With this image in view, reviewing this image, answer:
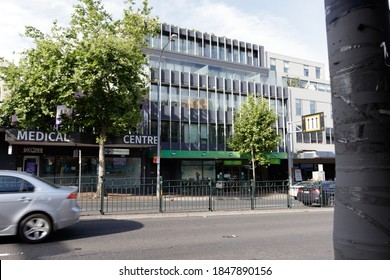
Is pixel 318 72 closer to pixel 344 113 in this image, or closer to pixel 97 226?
pixel 97 226

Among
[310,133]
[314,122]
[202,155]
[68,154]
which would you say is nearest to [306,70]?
[310,133]

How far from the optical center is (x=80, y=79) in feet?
55.7

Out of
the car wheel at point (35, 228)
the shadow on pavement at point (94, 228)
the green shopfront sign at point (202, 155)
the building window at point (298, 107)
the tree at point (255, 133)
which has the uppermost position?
the building window at point (298, 107)

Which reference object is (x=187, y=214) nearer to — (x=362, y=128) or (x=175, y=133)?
(x=362, y=128)

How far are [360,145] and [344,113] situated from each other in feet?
0.69

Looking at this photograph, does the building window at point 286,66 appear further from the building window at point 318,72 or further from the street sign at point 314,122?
the street sign at point 314,122

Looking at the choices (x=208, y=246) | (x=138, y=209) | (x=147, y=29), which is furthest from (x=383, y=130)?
(x=147, y=29)

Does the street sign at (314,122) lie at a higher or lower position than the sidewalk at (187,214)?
higher

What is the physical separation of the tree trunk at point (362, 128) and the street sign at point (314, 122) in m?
24.7

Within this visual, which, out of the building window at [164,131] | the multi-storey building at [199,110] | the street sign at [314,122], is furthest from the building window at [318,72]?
the building window at [164,131]

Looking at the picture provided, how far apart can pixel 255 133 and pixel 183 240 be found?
820 inches

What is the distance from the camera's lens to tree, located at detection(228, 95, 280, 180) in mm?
27422

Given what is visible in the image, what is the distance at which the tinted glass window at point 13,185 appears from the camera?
6984 mm

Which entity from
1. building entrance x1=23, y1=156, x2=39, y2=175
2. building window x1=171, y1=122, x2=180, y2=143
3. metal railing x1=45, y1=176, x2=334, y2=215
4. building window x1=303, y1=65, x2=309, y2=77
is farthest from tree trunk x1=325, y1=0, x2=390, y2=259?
building window x1=303, y1=65, x2=309, y2=77
